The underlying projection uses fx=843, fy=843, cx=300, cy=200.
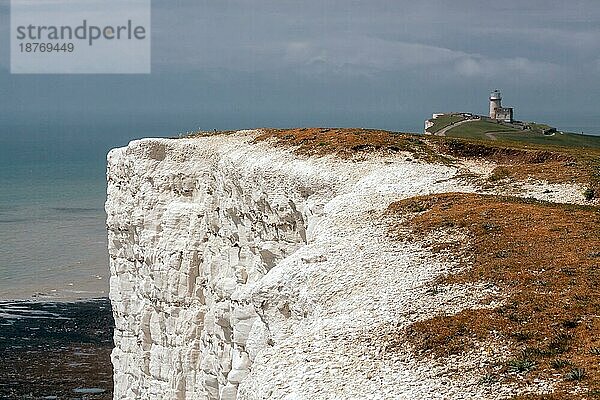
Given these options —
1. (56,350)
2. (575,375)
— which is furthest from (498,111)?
(575,375)

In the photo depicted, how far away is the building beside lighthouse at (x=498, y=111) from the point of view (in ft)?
328

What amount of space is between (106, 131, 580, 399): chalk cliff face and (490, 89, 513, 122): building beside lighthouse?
63.2 metres

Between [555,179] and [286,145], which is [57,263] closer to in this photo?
[286,145]

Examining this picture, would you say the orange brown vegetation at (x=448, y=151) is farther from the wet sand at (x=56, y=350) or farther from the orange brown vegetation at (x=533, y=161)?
the wet sand at (x=56, y=350)

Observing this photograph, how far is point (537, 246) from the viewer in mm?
21688

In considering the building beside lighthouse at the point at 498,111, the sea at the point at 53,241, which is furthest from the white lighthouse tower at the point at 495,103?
the sea at the point at 53,241

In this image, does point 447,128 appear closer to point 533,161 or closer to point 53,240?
point 533,161

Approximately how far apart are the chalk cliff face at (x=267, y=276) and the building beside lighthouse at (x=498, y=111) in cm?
6322

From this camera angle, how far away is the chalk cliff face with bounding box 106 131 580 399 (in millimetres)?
17500

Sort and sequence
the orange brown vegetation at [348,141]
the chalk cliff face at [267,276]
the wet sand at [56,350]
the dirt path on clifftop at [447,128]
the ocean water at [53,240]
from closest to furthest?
1. the chalk cliff face at [267,276]
2. the orange brown vegetation at [348,141]
3. the wet sand at [56,350]
4. the dirt path on clifftop at [447,128]
5. the ocean water at [53,240]

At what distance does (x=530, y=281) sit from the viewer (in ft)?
63.4

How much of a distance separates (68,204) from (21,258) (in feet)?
135

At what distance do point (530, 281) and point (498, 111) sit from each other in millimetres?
84356

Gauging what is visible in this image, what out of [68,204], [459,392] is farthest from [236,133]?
[68,204]
